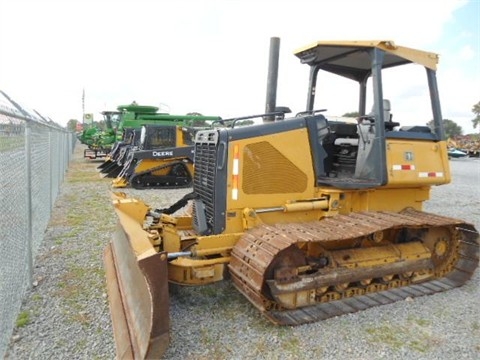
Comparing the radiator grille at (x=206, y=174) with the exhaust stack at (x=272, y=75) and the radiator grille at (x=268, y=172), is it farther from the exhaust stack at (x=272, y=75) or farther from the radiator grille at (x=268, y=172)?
the exhaust stack at (x=272, y=75)

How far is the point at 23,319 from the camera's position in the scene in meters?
3.72

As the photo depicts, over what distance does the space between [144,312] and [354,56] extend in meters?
3.88

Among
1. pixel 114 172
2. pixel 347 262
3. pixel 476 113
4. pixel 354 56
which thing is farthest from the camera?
pixel 476 113

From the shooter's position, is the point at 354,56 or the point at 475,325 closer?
the point at 475,325

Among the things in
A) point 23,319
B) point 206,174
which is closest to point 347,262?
point 206,174

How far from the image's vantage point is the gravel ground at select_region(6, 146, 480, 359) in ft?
10.8

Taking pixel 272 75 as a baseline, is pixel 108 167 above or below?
below

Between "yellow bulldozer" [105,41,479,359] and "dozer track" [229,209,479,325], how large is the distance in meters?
0.01

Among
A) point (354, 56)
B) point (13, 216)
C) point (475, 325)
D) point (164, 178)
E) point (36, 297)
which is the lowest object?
point (36, 297)

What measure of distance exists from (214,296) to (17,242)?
2.08 m

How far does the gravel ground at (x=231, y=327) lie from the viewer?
3.28 m

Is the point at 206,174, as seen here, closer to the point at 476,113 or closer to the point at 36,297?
the point at 36,297

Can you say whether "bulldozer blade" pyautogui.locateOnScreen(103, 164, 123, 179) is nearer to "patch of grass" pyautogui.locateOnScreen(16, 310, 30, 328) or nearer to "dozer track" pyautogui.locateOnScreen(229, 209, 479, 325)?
"patch of grass" pyautogui.locateOnScreen(16, 310, 30, 328)

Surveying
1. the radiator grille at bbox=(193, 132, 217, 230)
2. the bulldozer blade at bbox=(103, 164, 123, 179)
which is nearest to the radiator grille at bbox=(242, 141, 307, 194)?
the radiator grille at bbox=(193, 132, 217, 230)
